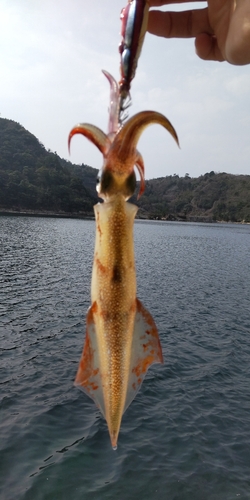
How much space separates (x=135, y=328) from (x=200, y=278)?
42.0 meters

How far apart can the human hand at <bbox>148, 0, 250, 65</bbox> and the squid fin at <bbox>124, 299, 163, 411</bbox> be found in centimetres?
177

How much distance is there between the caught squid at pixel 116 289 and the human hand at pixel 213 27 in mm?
1177

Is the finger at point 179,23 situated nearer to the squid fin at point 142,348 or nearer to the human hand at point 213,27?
the human hand at point 213,27

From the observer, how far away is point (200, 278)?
141 feet

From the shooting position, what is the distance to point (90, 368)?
6.21 feet

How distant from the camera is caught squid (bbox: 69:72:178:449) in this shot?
1529 millimetres

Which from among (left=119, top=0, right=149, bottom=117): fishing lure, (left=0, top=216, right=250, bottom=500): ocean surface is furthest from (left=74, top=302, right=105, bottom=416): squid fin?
(left=0, top=216, right=250, bottom=500): ocean surface

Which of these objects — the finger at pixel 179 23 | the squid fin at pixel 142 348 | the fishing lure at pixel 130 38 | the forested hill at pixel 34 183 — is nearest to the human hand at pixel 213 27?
the finger at pixel 179 23

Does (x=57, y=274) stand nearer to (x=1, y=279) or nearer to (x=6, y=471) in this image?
(x=1, y=279)

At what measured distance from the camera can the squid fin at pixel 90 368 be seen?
6.01 ft

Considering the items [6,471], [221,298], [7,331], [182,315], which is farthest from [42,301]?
[6,471]

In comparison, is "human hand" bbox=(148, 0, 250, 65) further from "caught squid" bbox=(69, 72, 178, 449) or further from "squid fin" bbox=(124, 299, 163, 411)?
"squid fin" bbox=(124, 299, 163, 411)

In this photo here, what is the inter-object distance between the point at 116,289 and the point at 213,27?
228 centimetres

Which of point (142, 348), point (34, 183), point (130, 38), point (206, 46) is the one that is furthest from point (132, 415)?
point (34, 183)
